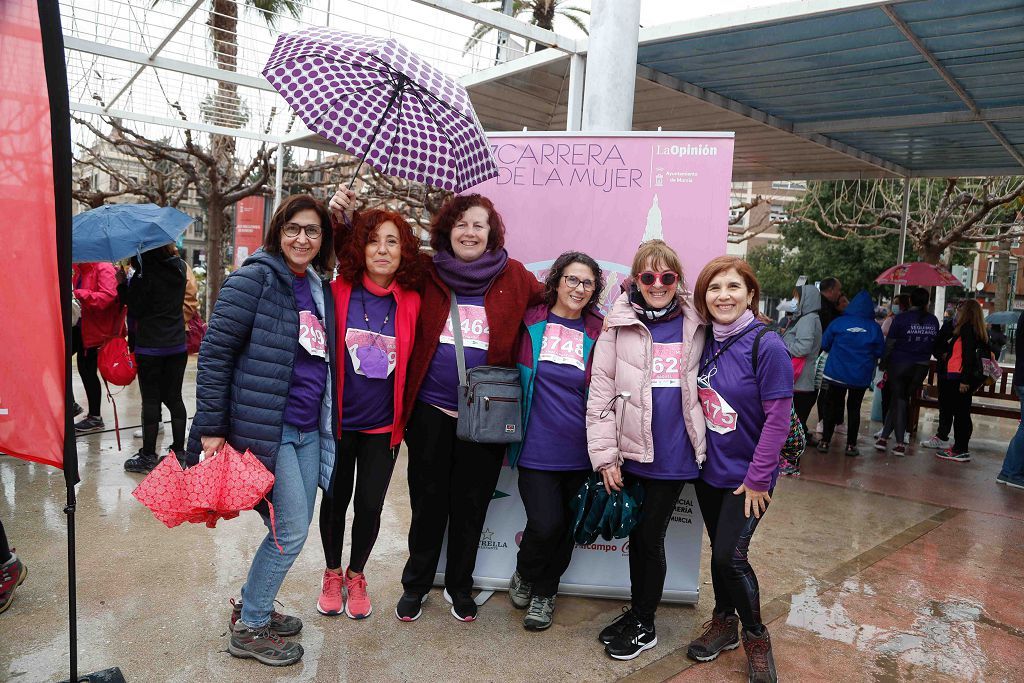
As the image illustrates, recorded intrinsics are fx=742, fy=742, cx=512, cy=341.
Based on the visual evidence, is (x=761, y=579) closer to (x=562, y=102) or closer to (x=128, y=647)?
(x=128, y=647)

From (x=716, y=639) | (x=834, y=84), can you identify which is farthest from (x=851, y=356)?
(x=716, y=639)

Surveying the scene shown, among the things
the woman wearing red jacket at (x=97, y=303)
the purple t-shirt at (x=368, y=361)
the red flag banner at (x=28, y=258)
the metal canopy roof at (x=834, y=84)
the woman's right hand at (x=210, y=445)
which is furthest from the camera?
the woman wearing red jacket at (x=97, y=303)

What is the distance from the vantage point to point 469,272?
315cm

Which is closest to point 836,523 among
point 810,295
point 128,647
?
point 810,295

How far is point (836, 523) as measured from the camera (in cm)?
513

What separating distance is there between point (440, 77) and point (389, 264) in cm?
79

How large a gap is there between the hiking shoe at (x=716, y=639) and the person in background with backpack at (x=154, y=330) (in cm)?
371

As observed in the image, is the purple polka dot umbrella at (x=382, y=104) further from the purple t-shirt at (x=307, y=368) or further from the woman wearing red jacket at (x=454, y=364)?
the purple t-shirt at (x=307, y=368)

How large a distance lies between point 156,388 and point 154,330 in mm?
444

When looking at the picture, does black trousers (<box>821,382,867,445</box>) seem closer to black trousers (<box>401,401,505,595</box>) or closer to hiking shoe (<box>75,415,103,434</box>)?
black trousers (<box>401,401,505,595</box>)

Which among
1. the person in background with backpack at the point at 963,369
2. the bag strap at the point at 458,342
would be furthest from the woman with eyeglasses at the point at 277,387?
the person in background with backpack at the point at 963,369

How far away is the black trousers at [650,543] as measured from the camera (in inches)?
121

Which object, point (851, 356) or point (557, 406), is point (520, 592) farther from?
point (851, 356)

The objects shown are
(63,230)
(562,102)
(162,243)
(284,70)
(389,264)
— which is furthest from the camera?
(562,102)
